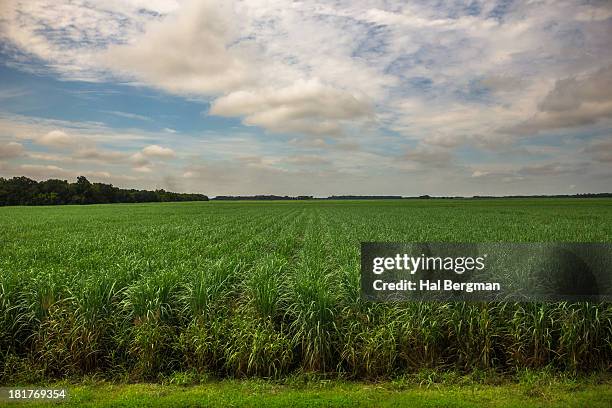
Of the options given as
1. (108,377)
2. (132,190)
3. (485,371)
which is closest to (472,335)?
(485,371)

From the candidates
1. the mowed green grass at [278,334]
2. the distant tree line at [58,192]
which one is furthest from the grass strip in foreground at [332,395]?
the distant tree line at [58,192]

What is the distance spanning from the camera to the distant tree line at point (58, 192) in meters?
134

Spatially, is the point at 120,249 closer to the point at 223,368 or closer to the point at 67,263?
the point at 67,263

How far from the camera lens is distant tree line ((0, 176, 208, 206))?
134 metres

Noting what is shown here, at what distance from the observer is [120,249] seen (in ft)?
69.1

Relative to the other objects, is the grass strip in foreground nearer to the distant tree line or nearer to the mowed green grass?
the mowed green grass

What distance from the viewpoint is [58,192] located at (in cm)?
14612

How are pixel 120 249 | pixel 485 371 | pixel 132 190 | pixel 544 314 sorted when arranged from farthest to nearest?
pixel 132 190, pixel 120 249, pixel 544 314, pixel 485 371

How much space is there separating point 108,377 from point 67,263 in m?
10.0

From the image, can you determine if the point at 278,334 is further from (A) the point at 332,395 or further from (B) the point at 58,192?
(B) the point at 58,192

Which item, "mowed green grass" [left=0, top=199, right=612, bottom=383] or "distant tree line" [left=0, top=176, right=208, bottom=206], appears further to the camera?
"distant tree line" [left=0, top=176, right=208, bottom=206]

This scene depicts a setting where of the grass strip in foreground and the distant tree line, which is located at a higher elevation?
the distant tree line

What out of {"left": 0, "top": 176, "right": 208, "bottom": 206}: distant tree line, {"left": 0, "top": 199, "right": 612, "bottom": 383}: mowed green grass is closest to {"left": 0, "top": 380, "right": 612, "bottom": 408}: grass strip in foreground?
{"left": 0, "top": 199, "right": 612, "bottom": 383}: mowed green grass

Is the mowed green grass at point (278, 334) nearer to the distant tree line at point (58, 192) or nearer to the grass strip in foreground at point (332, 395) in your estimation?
the grass strip in foreground at point (332, 395)
